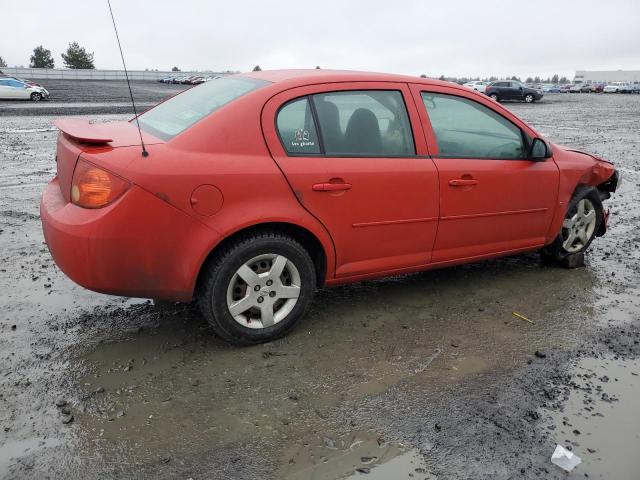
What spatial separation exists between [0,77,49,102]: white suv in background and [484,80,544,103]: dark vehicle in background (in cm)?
2869

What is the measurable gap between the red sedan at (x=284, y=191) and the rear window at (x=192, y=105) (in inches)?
0.9

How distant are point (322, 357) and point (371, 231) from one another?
920 millimetres

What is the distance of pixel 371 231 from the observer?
368 cm

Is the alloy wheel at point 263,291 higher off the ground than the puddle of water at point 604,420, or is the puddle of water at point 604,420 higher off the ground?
the alloy wheel at point 263,291

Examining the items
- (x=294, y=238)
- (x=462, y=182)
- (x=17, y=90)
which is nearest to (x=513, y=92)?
(x=17, y=90)

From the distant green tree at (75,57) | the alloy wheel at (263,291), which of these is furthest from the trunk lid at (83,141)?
the distant green tree at (75,57)

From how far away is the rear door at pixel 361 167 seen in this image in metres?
3.40

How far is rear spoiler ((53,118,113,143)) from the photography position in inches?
126

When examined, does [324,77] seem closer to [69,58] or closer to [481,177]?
[481,177]

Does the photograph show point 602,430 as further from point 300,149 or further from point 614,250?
point 614,250

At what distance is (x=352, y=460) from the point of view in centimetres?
252

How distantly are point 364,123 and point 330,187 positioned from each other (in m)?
0.59

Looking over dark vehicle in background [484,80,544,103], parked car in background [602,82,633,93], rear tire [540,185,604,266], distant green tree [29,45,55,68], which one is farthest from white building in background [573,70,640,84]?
rear tire [540,185,604,266]

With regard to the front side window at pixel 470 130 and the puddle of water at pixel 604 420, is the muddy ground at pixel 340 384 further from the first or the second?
the front side window at pixel 470 130
